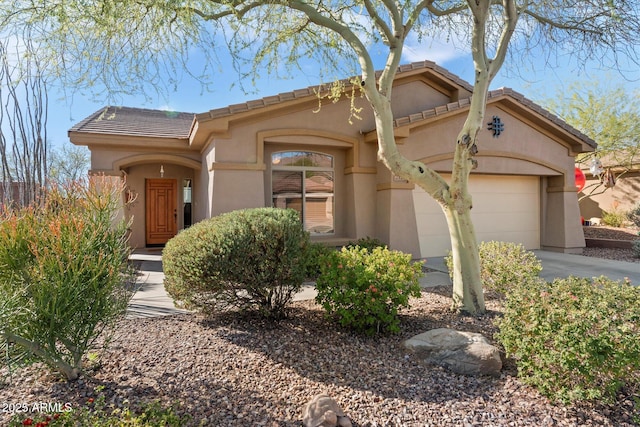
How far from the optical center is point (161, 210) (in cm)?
1330

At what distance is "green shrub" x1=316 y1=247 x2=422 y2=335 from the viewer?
4508 millimetres

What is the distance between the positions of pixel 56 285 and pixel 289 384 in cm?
221

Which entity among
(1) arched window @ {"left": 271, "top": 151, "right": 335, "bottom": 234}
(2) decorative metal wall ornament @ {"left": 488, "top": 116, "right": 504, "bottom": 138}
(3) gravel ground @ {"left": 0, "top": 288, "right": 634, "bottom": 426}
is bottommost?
(3) gravel ground @ {"left": 0, "top": 288, "right": 634, "bottom": 426}

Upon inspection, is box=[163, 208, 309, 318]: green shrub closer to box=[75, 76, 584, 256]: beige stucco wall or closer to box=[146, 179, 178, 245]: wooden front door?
box=[75, 76, 584, 256]: beige stucco wall

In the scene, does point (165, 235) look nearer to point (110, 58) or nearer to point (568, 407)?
point (110, 58)

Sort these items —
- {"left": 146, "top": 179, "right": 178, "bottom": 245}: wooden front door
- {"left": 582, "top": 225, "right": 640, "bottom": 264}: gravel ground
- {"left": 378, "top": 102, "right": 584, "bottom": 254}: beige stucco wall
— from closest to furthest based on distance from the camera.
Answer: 1. {"left": 378, "top": 102, "right": 584, "bottom": 254}: beige stucco wall
2. {"left": 582, "top": 225, "right": 640, "bottom": 264}: gravel ground
3. {"left": 146, "top": 179, "right": 178, "bottom": 245}: wooden front door

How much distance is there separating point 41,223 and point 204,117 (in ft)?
17.3

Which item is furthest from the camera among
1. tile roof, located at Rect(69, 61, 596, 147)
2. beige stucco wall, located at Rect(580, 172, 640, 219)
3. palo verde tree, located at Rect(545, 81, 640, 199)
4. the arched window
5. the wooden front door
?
beige stucco wall, located at Rect(580, 172, 640, 219)

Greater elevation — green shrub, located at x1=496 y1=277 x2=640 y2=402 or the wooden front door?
the wooden front door

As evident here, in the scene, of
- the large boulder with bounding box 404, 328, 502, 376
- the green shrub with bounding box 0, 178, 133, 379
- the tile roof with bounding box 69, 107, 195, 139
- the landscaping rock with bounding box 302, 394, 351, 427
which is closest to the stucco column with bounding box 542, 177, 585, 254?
the large boulder with bounding box 404, 328, 502, 376

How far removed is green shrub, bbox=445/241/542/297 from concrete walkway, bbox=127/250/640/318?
129 cm

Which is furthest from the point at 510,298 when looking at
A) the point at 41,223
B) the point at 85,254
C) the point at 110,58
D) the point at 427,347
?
the point at 110,58

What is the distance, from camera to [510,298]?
12.8 ft

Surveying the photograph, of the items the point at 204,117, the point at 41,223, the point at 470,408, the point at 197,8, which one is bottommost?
the point at 470,408
